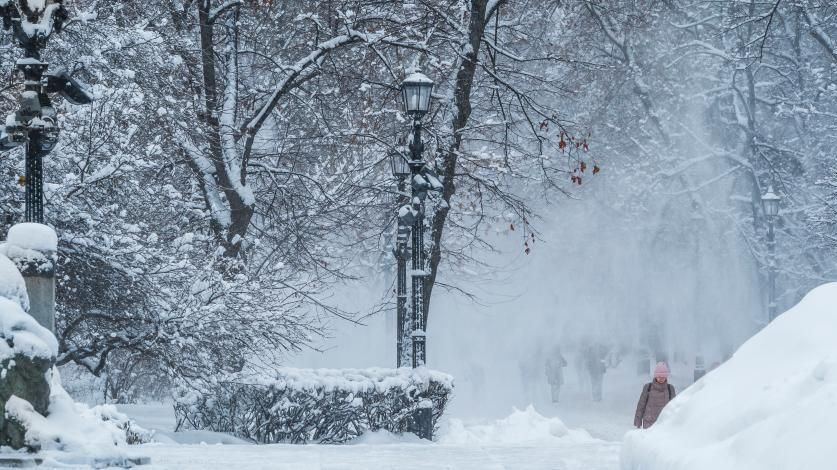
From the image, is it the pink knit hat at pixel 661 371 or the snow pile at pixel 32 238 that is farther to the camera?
the pink knit hat at pixel 661 371

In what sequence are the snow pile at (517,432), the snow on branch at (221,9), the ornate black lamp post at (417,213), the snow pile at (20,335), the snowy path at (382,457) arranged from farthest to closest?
the snow on branch at (221,9)
the snow pile at (517,432)
the ornate black lamp post at (417,213)
the snowy path at (382,457)
the snow pile at (20,335)

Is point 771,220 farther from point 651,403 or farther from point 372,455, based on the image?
point 372,455

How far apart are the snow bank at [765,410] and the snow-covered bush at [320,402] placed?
24.0 ft

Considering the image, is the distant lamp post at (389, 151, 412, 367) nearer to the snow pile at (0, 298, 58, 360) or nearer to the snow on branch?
the snow on branch

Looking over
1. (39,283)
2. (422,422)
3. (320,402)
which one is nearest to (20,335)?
(39,283)

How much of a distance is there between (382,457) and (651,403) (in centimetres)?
392

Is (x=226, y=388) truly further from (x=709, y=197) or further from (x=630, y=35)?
(x=709, y=197)

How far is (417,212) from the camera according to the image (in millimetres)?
16109

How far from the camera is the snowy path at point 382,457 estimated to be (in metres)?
11.2

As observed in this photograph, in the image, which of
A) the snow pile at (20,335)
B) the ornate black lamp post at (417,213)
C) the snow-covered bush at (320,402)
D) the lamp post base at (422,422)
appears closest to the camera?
the snow pile at (20,335)

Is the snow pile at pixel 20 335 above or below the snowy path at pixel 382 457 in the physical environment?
above

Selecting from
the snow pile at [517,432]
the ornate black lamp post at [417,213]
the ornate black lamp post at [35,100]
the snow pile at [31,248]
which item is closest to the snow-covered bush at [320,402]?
the ornate black lamp post at [417,213]

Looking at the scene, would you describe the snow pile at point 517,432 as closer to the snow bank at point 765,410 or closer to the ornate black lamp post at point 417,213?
the ornate black lamp post at point 417,213

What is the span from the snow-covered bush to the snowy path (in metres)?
1.46
